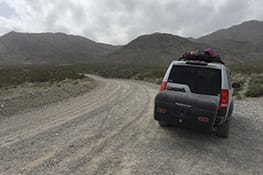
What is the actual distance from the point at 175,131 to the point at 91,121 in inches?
121

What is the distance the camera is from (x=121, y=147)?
4344mm

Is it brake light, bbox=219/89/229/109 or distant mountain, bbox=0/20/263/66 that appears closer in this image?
brake light, bbox=219/89/229/109

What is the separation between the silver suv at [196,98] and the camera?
13.4 feet

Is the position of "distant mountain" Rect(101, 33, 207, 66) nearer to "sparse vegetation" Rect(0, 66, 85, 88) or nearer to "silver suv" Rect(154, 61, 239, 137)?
"sparse vegetation" Rect(0, 66, 85, 88)

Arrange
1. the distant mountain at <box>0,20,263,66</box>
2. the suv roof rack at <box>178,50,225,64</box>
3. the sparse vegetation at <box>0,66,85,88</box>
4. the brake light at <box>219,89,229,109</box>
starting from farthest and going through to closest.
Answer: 1. the distant mountain at <box>0,20,263,66</box>
2. the sparse vegetation at <box>0,66,85,88</box>
3. the suv roof rack at <box>178,50,225,64</box>
4. the brake light at <box>219,89,229,109</box>

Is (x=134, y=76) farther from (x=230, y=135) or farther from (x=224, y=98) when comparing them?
(x=224, y=98)

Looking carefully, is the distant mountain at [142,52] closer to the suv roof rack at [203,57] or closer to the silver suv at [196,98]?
the suv roof rack at [203,57]

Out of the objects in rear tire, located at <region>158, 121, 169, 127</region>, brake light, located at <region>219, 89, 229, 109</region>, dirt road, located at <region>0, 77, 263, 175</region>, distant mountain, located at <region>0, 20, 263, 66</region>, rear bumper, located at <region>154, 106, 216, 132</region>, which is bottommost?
dirt road, located at <region>0, 77, 263, 175</region>

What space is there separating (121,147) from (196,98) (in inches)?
88.6

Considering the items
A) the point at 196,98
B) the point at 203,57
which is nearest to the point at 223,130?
the point at 196,98

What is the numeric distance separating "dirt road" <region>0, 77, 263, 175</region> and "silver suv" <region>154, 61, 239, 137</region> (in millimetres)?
643

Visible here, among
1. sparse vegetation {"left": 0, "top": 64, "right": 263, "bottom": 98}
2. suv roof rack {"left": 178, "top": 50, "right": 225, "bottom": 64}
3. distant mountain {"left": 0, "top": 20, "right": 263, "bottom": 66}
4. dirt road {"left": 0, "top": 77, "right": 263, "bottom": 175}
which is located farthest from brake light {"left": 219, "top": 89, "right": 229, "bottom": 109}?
distant mountain {"left": 0, "top": 20, "right": 263, "bottom": 66}

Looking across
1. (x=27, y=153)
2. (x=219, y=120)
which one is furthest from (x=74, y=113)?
(x=219, y=120)

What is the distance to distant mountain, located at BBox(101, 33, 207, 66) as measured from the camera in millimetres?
105188
